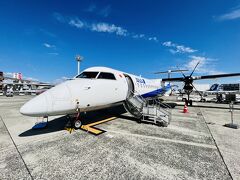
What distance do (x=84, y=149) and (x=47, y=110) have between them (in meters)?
2.09

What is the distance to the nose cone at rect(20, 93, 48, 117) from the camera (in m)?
4.78

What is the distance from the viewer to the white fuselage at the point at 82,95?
502cm

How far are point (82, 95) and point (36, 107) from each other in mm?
1800

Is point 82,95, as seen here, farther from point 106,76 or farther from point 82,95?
point 106,76

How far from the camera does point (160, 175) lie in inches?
126

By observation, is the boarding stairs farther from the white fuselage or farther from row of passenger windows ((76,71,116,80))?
row of passenger windows ((76,71,116,80))

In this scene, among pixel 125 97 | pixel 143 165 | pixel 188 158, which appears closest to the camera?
pixel 143 165

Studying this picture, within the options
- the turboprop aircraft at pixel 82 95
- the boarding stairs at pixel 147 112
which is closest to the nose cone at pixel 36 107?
the turboprop aircraft at pixel 82 95

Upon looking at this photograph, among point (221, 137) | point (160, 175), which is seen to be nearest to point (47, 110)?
point (160, 175)

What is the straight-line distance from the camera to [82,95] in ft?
19.4

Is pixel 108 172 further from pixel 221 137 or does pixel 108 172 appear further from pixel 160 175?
pixel 221 137

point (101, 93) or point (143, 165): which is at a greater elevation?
point (101, 93)

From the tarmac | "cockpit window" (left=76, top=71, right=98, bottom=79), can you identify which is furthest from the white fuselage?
the tarmac

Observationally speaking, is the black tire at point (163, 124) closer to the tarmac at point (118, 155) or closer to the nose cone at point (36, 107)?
the tarmac at point (118, 155)
